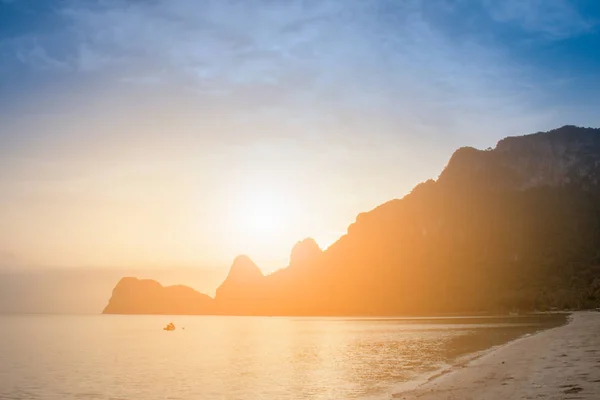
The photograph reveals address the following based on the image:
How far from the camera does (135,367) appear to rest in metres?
58.7

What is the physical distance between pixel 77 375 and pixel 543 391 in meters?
45.3

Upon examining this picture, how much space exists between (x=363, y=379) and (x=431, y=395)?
15.0m

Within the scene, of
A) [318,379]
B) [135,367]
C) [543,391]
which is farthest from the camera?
[135,367]

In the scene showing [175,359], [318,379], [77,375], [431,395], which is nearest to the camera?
[431,395]

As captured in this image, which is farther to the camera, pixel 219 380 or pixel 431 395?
pixel 219 380

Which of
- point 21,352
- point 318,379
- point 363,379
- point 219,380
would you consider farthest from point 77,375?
point 21,352

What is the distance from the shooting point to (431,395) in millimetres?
29016

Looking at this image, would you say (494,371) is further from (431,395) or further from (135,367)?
(135,367)

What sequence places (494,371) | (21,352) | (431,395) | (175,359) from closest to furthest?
1. (431,395)
2. (494,371)
3. (175,359)
4. (21,352)

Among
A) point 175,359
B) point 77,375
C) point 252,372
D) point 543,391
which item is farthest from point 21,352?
point 543,391

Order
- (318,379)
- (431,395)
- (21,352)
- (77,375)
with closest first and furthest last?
(431,395) → (318,379) → (77,375) → (21,352)

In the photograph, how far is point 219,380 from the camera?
46.3 metres

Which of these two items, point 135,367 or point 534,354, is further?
point 135,367

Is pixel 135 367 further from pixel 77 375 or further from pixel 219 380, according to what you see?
pixel 219 380
